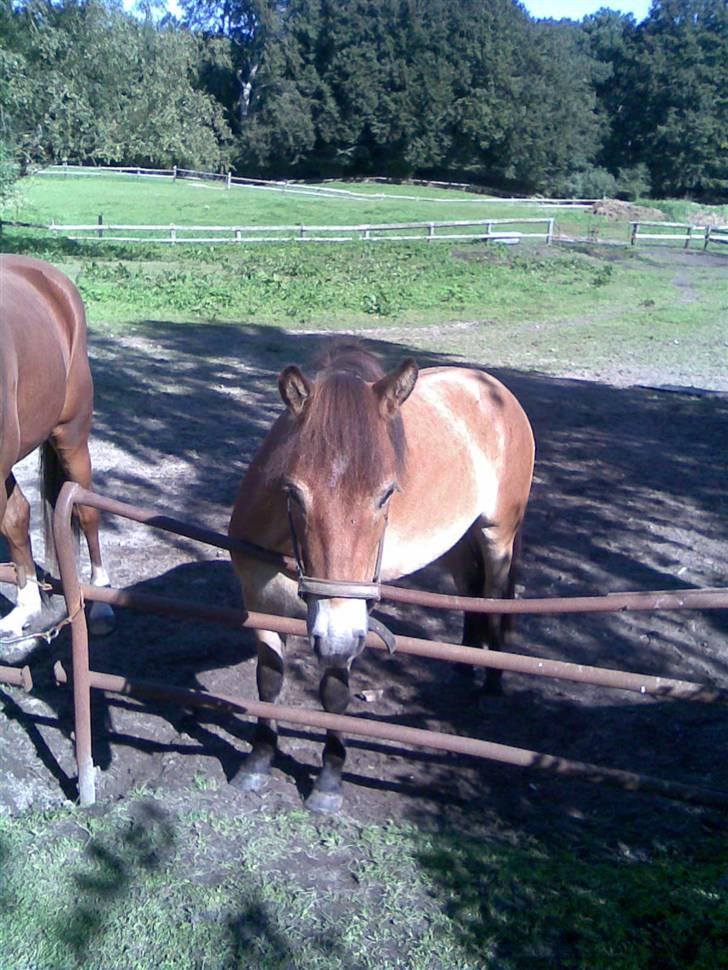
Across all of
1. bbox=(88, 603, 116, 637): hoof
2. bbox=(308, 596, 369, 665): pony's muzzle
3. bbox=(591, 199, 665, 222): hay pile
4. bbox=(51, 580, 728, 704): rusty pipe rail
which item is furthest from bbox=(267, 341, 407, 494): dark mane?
bbox=(591, 199, 665, 222): hay pile

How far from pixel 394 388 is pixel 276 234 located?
85.9 feet

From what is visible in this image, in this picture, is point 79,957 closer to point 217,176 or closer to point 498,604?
point 498,604

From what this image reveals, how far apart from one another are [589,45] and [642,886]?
273 feet

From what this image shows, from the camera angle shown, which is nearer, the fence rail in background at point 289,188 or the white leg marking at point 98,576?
the white leg marking at point 98,576

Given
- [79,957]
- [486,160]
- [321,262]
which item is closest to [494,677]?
[79,957]

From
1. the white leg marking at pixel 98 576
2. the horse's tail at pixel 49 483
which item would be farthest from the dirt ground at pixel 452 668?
the horse's tail at pixel 49 483

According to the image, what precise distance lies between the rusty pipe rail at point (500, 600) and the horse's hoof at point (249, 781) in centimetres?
97

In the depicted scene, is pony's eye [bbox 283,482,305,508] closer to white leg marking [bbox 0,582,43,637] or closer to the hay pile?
white leg marking [bbox 0,582,43,637]

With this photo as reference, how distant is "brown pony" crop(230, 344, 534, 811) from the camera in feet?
8.18

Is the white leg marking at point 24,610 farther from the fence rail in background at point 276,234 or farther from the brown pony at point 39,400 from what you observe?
the fence rail in background at point 276,234

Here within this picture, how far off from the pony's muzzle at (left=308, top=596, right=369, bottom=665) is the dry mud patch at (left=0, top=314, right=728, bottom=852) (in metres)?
1.07

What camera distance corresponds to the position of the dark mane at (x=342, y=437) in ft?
8.19

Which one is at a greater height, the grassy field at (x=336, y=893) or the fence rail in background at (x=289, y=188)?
the fence rail in background at (x=289, y=188)

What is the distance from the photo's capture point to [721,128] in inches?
2463
